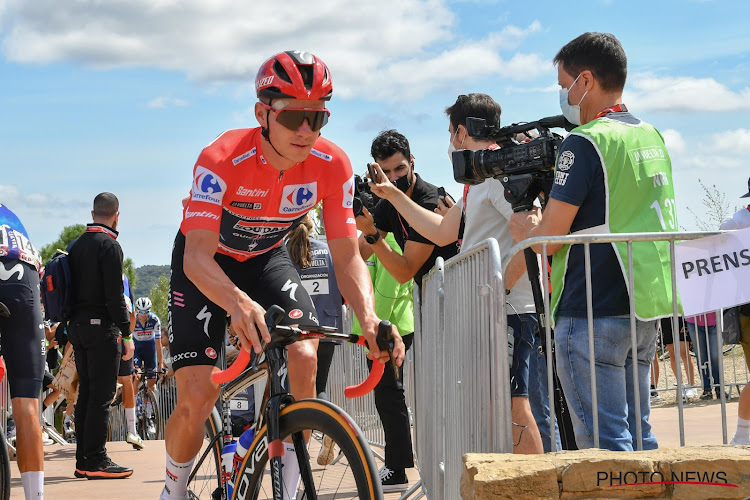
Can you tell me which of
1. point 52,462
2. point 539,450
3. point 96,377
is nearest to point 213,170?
point 539,450

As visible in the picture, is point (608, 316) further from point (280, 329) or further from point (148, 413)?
point (148, 413)

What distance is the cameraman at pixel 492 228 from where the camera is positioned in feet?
15.8

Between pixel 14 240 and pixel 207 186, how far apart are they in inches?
76.8

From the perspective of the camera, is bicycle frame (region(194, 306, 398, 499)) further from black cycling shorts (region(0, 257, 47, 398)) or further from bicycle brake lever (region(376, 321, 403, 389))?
black cycling shorts (region(0, 257, 47, 398))

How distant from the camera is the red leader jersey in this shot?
4019mm

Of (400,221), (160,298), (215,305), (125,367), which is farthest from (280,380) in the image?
(160,298)

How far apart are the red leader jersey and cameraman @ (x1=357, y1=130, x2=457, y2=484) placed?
183 cm

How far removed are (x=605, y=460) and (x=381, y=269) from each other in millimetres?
4285

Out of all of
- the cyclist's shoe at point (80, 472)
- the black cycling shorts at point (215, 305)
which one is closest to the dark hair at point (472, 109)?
the black cycling shorts at point (215, 305)

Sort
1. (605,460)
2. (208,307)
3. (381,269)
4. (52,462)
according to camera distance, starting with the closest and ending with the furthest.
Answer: (605,460) → (208,307) → (381,269) → (52,462)

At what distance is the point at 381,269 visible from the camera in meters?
7.41

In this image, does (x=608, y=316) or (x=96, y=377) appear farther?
(x=96, y=377)

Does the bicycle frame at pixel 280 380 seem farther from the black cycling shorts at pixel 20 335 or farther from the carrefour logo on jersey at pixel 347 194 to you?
the black cycling shorts at pixel 20 335

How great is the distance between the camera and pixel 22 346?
5207mm
